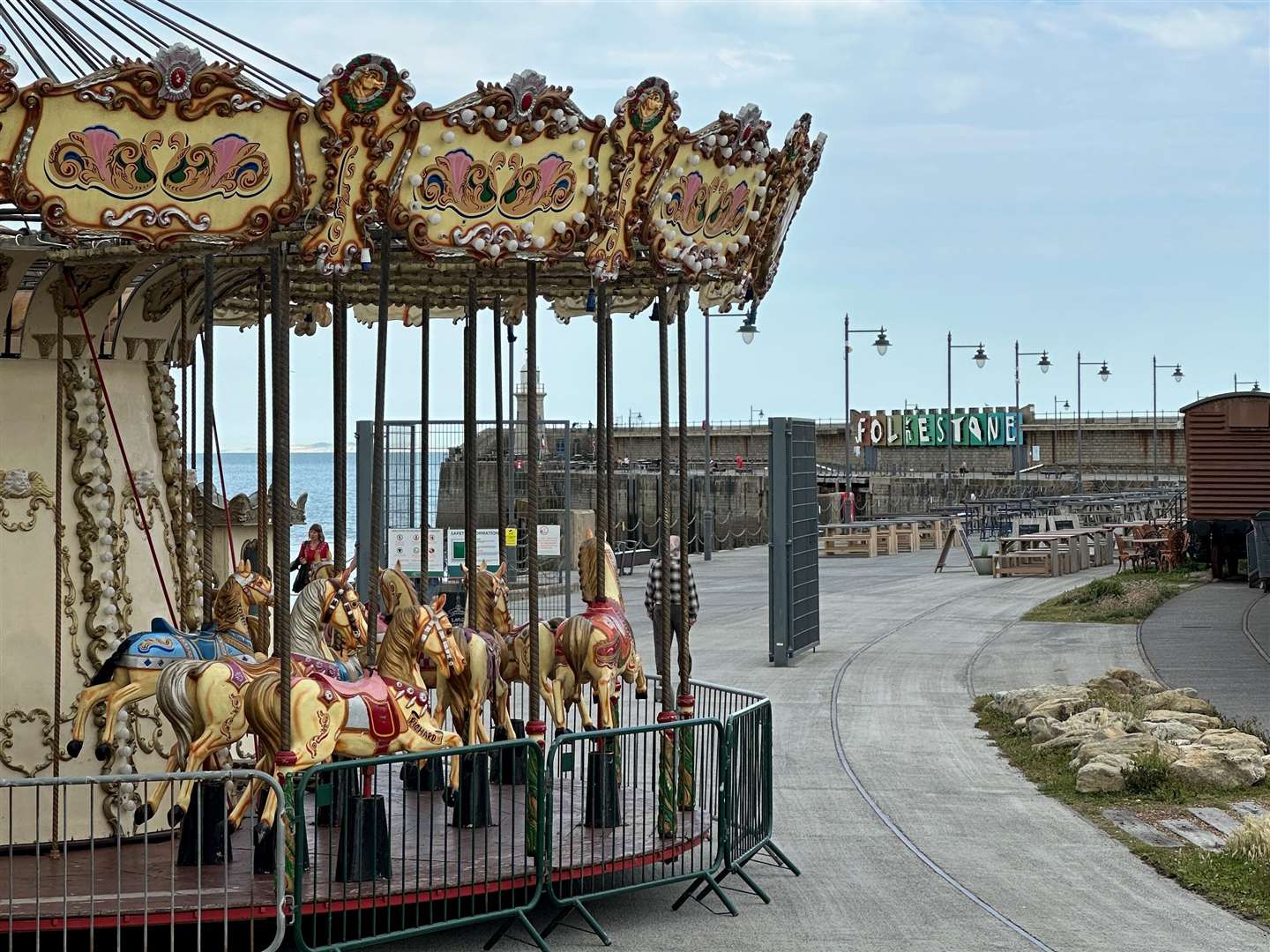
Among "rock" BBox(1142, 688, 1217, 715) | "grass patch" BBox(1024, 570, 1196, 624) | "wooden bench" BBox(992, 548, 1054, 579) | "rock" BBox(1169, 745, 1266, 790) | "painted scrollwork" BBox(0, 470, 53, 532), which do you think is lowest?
"rock" BBox(1169, 745, 1266, 790)

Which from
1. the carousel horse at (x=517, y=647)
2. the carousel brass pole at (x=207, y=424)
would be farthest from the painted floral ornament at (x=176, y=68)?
the carousel horse at (x=517, y=647)

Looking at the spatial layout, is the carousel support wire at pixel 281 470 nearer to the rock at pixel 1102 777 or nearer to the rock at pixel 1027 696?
the rock at pixel 1102 777

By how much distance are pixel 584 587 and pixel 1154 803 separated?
5361mm

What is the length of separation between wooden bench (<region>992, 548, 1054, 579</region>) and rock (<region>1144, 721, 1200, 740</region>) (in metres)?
22.6

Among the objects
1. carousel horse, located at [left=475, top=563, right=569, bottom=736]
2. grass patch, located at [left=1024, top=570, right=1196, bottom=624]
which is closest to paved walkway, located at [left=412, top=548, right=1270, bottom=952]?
carousel horse, located at [left=475, top=563, right=569, bottom=736]

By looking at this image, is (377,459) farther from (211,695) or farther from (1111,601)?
(1111,601)

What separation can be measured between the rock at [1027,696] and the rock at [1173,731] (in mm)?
1730

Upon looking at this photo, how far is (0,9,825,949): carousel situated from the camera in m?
9.21

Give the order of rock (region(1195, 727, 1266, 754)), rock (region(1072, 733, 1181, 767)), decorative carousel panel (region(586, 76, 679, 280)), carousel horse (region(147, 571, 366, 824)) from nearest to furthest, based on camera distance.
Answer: carousel horse (region(147, 571, 366, 824)) → decorative carousel panel (region(586, 76, 679, 280)) → rock (region(1072, 733, 1181, 767)) → rock (region(1195, 727, 1266, 754))

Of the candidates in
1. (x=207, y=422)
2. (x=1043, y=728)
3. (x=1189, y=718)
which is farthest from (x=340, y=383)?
(x=1189, y=718)

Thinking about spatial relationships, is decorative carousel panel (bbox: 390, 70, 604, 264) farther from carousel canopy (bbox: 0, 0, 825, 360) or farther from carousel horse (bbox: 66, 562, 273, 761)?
→ carousel horse (bbox: 66, 562, 273, 761)

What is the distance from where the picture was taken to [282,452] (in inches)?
371

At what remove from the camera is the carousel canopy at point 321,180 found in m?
8.94

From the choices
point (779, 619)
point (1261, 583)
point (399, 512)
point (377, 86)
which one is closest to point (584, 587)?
point (377, 86)
